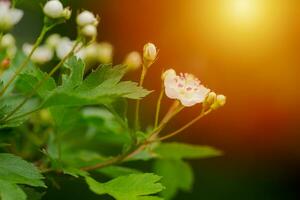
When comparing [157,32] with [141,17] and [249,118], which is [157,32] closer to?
[141,17]

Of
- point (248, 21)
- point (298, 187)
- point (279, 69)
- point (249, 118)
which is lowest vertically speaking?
point (298, 187)

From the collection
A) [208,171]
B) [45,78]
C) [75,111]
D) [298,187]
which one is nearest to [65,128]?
[75,111]

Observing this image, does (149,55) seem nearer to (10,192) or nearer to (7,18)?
(7,18)

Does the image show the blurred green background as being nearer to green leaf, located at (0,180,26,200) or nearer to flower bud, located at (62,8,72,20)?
flower bud, located at (62,8,72,20)

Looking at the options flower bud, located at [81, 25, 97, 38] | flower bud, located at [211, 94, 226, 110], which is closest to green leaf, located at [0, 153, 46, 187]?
flower bud, located at [81, 25, 97, 38]

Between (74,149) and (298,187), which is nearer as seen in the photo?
(74,149)

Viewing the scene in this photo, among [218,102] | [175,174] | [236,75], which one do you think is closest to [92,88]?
[218,102]
